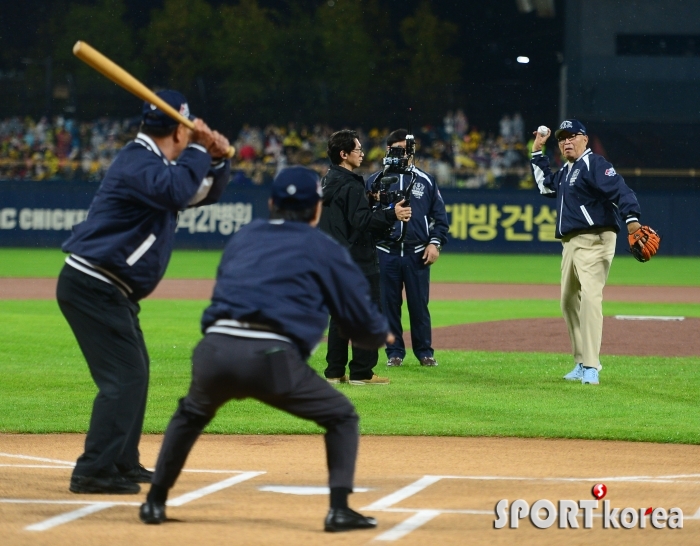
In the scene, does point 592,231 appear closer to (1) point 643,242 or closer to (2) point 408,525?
(1) point 643,242

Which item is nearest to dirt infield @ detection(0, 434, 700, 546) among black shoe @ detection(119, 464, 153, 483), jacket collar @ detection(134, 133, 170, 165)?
black shoe @ detection(119, 464, 153, 483)

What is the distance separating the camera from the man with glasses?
9688 millimetres

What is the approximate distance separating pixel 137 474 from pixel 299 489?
0.92 m

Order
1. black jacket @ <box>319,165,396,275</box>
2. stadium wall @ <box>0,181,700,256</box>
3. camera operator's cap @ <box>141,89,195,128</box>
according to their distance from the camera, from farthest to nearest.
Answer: stadium wall @ <box>0,181,700,256</box>
black jacket @ <box>319,165,396,275</box>
camera operator's cap @ <box>141,89,195,128</box>

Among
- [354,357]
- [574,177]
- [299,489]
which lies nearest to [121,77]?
[299,489]

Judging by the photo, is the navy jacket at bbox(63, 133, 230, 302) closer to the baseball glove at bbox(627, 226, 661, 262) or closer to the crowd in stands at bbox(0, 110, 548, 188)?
the baseball glove at bbox(627, 226, 661, 262)

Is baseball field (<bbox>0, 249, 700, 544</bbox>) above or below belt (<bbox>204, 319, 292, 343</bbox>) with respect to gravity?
below

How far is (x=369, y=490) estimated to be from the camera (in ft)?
18.8

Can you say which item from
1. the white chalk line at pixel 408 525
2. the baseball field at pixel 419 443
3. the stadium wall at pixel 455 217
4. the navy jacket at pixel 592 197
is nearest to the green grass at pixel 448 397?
the baseball field at pixel 419 443

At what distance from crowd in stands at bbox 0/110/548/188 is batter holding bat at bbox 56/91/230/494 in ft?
87.3

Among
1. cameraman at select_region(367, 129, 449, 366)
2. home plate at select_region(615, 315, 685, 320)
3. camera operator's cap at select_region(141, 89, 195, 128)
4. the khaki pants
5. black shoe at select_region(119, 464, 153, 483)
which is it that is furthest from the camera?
home plate at select_region(615, 315, 685, 320)

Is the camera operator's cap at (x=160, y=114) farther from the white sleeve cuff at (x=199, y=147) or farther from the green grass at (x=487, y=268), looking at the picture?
the green grass at (x=487, y=268)

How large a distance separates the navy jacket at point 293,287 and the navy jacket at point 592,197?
5311mm

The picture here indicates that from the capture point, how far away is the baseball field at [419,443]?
196 inches
